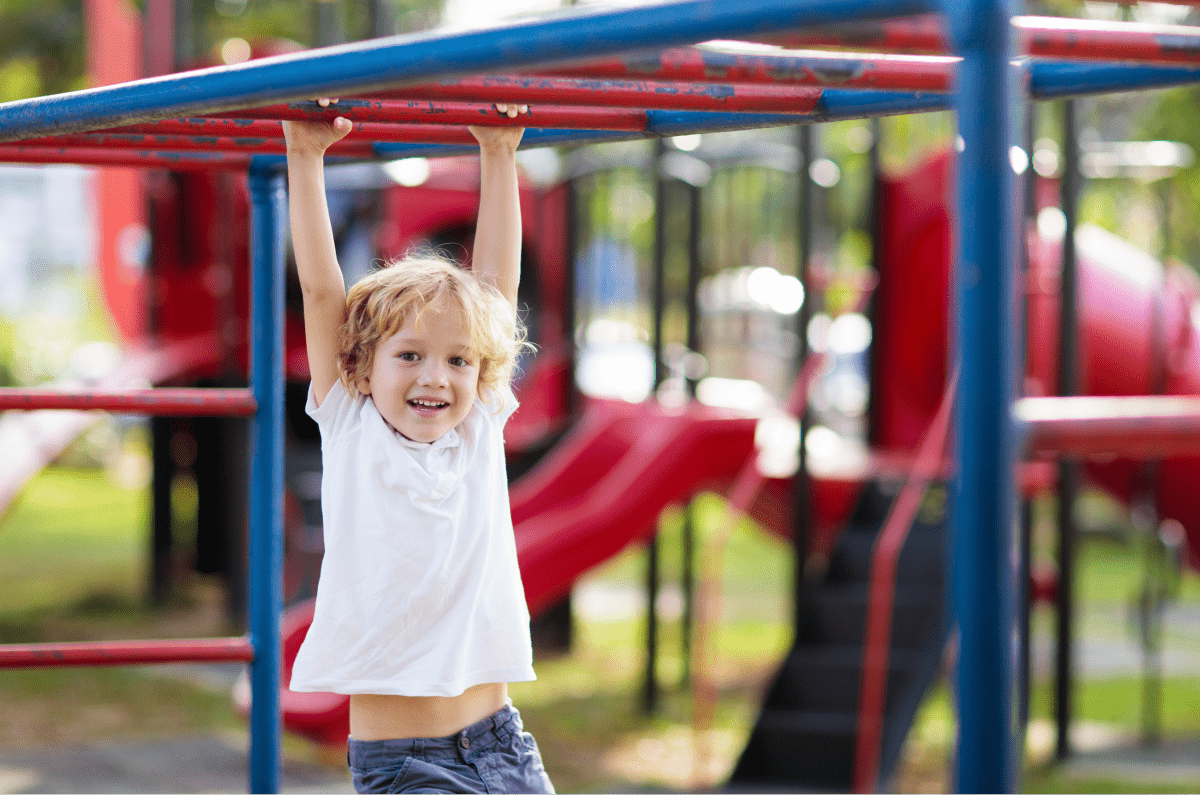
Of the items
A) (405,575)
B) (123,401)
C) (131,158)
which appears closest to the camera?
(405,575)

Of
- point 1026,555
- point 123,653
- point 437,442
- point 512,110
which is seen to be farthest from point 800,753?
point 512,110

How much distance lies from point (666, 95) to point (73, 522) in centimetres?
925

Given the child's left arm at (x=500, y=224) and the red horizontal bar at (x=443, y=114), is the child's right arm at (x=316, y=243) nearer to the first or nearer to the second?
the red horizontal bar at (x=443, y=114)

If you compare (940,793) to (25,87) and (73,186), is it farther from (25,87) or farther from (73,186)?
(73,186)

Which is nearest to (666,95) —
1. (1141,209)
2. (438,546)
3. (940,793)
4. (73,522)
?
(438,546)

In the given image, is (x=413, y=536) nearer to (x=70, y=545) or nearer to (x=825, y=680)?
(x=825, y=680)

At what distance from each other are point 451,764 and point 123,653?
58 cm

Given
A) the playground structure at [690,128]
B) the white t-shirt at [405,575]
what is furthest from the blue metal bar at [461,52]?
the white t-shirt at [405,575]

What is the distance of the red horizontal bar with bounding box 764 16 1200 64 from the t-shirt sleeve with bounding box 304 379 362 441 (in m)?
0.74

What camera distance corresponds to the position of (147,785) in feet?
12.6

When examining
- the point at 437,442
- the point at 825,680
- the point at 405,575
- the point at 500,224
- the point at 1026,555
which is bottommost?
the point at 825,680

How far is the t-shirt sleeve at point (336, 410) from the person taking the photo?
1.58m

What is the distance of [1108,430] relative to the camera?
2.66 feet

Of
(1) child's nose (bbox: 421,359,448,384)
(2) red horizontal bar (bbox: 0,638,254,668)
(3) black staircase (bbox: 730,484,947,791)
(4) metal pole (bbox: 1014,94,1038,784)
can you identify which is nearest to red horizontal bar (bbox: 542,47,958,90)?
(1) child's nose (bbox: 421,359,448,384)
